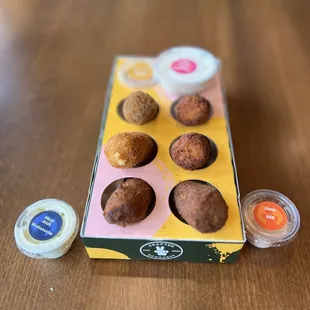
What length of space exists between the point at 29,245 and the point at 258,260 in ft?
1.15

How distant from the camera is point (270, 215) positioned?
62cm

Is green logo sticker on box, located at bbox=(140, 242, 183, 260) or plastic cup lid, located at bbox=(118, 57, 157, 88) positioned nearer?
green logo sticker on box, located at bbox=(140, 242, 183, 260)

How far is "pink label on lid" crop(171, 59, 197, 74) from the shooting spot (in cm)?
80

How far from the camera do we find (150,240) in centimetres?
56

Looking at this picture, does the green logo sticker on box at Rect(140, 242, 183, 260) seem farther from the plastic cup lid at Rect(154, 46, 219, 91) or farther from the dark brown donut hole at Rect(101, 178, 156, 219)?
the plastic cup lid at Rect(154, 46, 219, 91)

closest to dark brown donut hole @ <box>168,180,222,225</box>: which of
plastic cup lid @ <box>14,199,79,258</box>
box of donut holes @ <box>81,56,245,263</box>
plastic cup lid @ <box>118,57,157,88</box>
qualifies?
box of donut holes @ <box>81,56,245,263</box>

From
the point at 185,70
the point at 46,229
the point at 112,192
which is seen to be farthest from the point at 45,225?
the point at 185,70

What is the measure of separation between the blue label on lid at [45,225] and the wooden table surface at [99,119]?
45 mm

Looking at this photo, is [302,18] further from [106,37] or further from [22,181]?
[22,181]

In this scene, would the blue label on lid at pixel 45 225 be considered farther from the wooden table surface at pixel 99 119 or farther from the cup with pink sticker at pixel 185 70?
the cup with pink sticker at pixel 185 70

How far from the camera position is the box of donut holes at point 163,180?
1.83 feet

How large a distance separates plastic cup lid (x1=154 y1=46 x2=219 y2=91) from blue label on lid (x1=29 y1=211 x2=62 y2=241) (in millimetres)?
338

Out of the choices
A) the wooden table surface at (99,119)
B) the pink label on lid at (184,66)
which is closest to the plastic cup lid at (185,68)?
the pink label on lid at (184,66)

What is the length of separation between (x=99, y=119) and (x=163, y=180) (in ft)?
0.86
